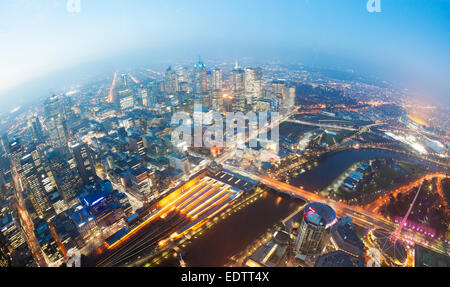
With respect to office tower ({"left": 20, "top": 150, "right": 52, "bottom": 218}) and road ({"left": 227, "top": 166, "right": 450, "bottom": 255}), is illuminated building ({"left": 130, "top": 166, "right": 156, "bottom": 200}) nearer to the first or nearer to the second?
office tower ({"left": 20, "top": 150, "right": 52, "bottom": 218})

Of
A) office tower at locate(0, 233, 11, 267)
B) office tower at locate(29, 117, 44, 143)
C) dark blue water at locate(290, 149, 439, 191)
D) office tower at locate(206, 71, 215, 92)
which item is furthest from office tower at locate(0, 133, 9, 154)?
dark blue water at locate(290, 149, 439, 191)

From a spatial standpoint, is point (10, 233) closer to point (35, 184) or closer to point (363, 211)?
point (35, 184)

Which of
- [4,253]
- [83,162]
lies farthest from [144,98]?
[4,253]

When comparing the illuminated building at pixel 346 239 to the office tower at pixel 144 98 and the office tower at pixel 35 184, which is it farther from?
the office tower at pixel 144 98

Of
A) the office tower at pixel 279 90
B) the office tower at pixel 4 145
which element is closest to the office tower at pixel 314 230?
the office tower at pixel 279 90
